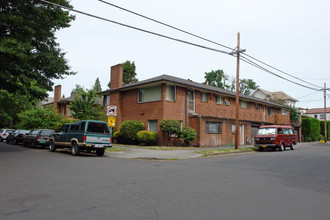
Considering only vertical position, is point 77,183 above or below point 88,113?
below

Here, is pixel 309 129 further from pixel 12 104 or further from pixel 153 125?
pixel 12 104

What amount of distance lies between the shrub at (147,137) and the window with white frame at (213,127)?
202 inches

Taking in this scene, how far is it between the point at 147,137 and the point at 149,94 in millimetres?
4878

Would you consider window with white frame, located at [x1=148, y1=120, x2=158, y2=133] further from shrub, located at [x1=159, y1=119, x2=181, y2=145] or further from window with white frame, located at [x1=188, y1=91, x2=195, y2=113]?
window with white frame, located at [x1=188, y1=91, x2=195, y2=113]

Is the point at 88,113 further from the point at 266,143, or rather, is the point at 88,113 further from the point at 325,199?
the point at 325,199

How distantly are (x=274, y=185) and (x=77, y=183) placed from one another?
5485 millimetres

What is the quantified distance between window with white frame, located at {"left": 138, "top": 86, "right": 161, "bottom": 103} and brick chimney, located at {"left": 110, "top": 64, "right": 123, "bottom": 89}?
582cm

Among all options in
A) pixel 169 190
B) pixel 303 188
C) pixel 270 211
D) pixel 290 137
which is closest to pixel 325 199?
pixel 303 188

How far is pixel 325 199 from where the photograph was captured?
5867 millimetres

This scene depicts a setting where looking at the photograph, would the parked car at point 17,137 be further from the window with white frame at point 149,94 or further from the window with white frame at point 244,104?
the window with white frame at point 244,104

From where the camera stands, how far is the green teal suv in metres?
14.6

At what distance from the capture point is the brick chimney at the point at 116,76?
31609mm

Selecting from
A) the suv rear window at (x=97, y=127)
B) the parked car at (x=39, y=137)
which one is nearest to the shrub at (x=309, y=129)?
the suv rear window at (x=97, y=127)

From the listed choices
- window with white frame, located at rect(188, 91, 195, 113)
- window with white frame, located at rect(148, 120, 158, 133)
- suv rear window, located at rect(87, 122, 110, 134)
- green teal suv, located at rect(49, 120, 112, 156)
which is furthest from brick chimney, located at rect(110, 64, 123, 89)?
suv rear window, located at rect(87, 122, 110, 134)
